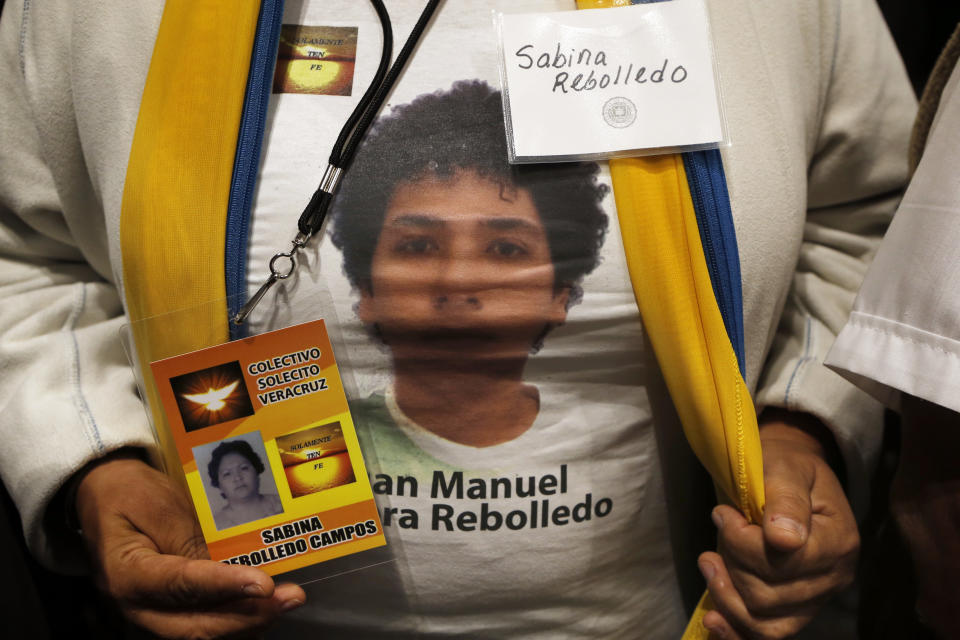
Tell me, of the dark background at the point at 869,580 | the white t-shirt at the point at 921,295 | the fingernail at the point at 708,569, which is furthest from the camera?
the dark background at the point at 869,580

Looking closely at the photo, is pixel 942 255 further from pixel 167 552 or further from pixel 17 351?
pixel 17 351

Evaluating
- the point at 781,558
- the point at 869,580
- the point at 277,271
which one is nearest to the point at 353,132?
the point at 277,271

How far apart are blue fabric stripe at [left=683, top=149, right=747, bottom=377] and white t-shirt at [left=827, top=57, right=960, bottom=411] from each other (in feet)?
0.30

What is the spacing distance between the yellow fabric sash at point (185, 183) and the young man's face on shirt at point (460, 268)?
0.13 m

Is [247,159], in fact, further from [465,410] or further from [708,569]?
[708,569]

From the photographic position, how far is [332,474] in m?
0.56

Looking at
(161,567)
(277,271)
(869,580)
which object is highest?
(277,271)

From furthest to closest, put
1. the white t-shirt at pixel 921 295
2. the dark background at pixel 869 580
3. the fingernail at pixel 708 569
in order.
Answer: the dark background at pixel 869 580, the fingernail at pixel 708 569, the white t-shirt at pixel 921 295

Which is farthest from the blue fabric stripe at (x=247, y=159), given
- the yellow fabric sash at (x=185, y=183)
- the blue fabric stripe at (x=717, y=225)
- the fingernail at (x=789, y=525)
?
the fingernail at (x=789, y=525)

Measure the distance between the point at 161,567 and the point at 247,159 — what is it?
1.06 feet

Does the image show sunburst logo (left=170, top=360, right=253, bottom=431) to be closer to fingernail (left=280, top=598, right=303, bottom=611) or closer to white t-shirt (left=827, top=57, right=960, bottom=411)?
fingernail (left=280, top=598, right=303, bottom=611)

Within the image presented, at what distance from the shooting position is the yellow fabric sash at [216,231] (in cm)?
57

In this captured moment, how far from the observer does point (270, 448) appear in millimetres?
548

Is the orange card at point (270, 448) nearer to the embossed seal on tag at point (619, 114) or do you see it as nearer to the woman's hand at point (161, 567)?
the woman's hand at point (161, 567)
